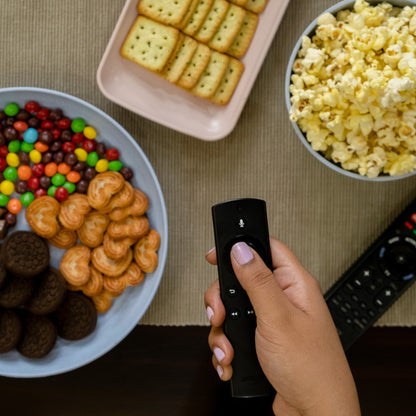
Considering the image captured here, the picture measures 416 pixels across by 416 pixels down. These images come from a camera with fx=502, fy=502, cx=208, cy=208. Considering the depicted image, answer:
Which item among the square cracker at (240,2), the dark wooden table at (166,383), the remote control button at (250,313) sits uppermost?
the square cracker at (240,2)

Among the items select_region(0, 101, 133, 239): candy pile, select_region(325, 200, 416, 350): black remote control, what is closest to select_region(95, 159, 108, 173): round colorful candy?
select_region(0, 101, 133, 239): candy pile

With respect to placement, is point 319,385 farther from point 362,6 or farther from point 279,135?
point 362,6

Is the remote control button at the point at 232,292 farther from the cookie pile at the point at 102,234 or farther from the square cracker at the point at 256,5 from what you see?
the square cracker at the point at 256,5

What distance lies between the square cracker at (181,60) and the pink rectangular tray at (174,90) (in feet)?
0.08

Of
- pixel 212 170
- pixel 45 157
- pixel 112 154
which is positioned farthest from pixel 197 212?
pixel 45 157

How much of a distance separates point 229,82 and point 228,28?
92 mm

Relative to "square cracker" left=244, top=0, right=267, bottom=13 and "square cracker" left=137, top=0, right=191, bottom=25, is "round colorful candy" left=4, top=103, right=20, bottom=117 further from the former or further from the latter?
"square cracker" left=244, top=0, right=267, bottom=13

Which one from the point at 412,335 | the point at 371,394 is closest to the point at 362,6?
the point at 412,335

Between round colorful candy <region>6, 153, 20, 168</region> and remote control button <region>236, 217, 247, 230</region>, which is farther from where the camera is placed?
round colorful candy <region>6, 153, 20, 168</region>

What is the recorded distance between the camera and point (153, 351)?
951 mm

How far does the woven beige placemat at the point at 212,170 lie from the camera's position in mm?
906

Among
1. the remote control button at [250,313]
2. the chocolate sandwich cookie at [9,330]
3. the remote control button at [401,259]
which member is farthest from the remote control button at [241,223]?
the chocolate sandwich cookie at [9,330]

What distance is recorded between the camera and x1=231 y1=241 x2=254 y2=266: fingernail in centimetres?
67

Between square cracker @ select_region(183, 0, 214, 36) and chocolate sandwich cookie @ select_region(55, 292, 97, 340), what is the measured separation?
505mm
